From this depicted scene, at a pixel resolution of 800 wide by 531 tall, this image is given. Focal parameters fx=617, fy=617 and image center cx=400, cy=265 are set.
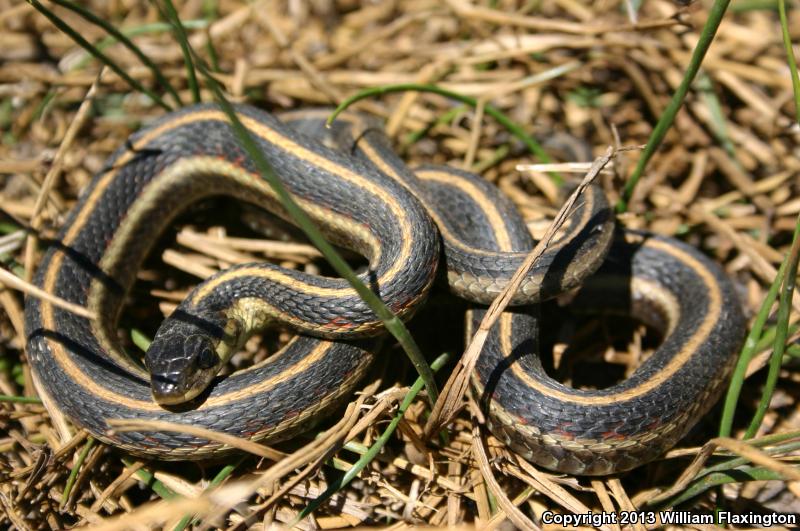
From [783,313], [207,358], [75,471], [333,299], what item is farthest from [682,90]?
[75,471]

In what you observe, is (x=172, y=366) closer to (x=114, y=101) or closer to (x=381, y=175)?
(x=381, y=175)

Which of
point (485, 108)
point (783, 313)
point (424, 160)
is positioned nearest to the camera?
point (783, 313)

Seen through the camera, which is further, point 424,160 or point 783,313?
point 424,160

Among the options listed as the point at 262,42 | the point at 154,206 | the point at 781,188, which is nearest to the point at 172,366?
the point at 154,206

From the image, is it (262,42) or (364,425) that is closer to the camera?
(364,425)

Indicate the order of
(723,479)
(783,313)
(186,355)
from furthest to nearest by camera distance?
Answer: (186,355)
(723,479)
(783,313)

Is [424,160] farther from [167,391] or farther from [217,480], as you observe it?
[217,480]

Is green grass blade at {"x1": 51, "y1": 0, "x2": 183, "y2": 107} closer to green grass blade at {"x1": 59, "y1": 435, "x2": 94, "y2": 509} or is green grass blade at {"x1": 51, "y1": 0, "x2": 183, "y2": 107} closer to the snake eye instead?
the snake eye
